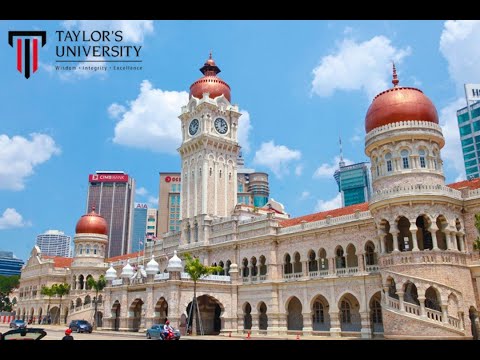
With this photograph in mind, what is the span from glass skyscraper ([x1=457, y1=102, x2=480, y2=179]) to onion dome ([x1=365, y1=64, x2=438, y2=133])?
279 ft

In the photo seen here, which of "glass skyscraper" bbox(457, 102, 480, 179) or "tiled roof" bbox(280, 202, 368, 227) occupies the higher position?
"glass skyscraper" bbox(457, 102, 480, 179)

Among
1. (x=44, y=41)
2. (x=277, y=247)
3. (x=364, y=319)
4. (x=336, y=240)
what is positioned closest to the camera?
(x=44, y=41)

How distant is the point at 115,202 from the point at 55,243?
984 inches

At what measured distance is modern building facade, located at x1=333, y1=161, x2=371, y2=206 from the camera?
174m

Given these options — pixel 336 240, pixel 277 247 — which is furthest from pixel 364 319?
pixel 277 247

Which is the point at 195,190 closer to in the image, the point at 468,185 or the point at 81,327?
the point at 81,327

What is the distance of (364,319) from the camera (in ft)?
109

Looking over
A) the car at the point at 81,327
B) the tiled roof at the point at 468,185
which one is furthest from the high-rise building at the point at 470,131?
the car at the point at 81,327

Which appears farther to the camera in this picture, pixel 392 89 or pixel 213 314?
pixel 213 314

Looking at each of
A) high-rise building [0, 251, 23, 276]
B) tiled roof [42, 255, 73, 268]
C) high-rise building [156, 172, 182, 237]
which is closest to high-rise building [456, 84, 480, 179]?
high-rise building [156, 172, 182, 237]

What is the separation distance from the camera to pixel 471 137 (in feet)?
354

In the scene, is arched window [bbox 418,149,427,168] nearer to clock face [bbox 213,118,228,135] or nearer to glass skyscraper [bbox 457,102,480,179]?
clock face [bbox 213,118,228,135]

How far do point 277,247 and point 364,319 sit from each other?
11401 mm
